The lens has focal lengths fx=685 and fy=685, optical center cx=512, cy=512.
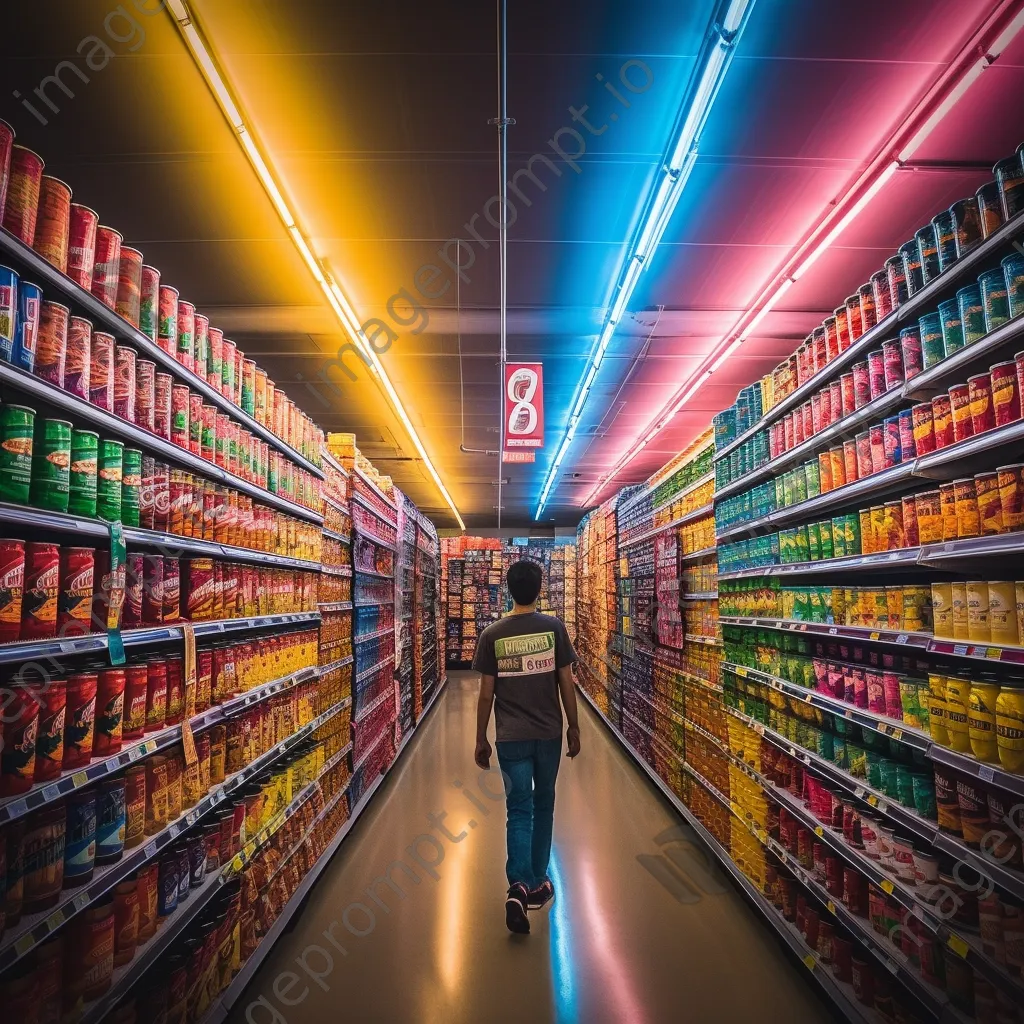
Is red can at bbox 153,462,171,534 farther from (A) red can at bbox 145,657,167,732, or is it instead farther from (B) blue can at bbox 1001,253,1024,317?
(B) blue can at bbox 1001,253,1024,317

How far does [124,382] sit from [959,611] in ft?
8.94

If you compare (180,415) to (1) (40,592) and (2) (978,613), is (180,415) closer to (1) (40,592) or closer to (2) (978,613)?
(1) (40,592)

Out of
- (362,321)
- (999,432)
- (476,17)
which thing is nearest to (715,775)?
(999,432)

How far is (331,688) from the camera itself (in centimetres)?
471

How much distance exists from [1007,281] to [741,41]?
8.58ft

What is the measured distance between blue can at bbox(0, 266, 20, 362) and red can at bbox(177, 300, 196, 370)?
0.91 metres

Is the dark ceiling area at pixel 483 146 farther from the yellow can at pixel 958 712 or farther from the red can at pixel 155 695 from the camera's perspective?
the yellow can at pixel 958 712

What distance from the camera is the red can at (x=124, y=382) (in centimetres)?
214

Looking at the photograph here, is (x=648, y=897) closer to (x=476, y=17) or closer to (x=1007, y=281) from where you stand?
(x=1007, y=281)

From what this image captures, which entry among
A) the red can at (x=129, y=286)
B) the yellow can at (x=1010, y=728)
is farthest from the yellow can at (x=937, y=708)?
the red can at (x=129, y=286)

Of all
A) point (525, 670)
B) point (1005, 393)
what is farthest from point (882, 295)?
point (525, 670)

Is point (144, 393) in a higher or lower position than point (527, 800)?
higher

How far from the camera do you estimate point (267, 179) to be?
4727 mm

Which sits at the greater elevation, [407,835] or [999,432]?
[999,432]
